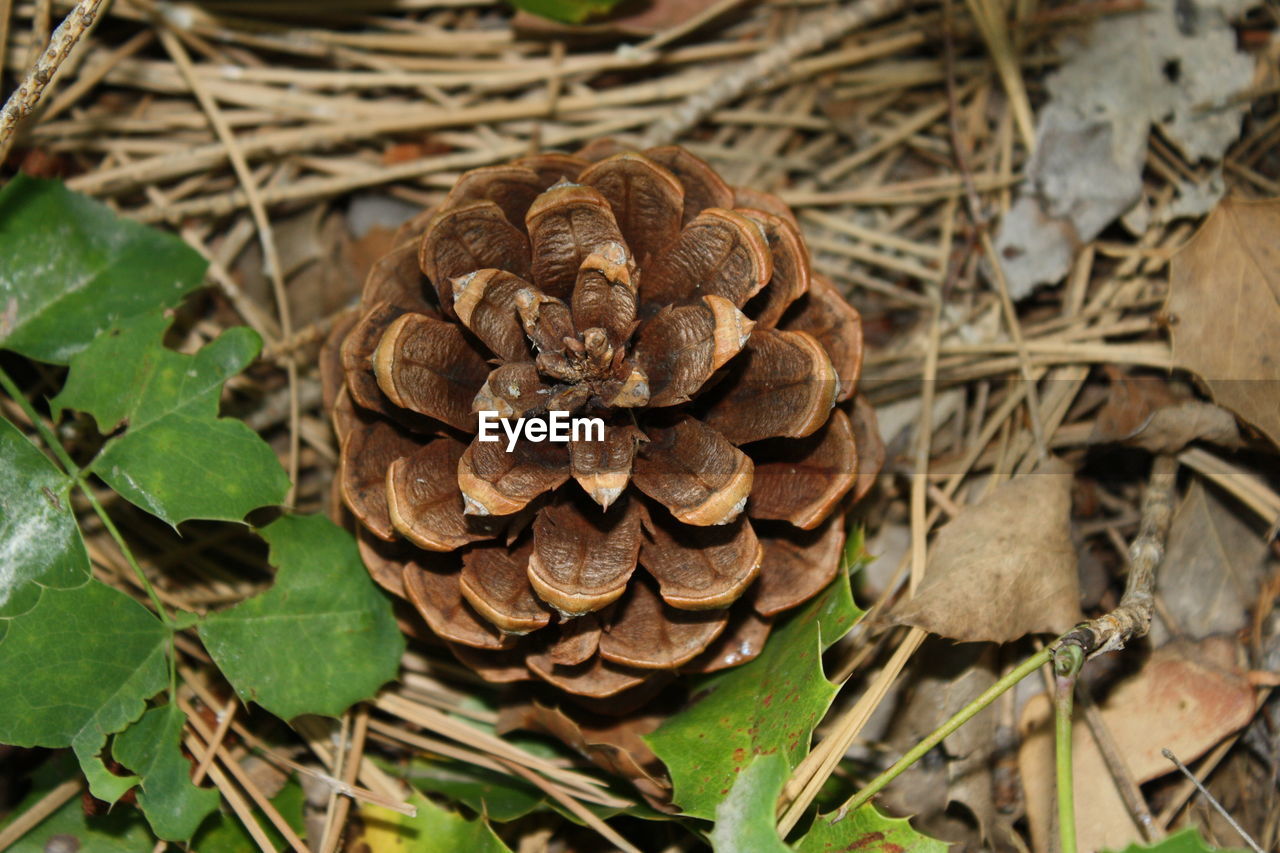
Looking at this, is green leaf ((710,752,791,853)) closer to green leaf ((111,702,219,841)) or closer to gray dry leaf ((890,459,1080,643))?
gray dry leaf ((890,459,1080,643))

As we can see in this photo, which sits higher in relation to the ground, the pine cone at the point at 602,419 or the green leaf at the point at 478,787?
the pine cone at the point at 602,419

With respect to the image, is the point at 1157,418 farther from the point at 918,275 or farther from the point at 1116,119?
the point at 1116,119

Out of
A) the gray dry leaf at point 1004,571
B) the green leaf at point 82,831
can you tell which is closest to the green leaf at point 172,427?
the green leaf at point 82,831

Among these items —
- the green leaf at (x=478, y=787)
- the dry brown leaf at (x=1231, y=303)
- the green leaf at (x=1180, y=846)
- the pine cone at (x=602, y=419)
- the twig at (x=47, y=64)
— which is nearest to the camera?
the green leaf at (x=1180, y=846)

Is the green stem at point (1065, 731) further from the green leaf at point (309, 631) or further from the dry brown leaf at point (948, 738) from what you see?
the green leaf at point (309, 631)

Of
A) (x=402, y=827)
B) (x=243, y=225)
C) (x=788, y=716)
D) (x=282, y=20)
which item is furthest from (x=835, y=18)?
(x=402, y=827)

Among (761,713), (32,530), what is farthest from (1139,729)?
(32,530)

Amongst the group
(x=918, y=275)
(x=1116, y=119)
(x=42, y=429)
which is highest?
(x=1116, y=119)
